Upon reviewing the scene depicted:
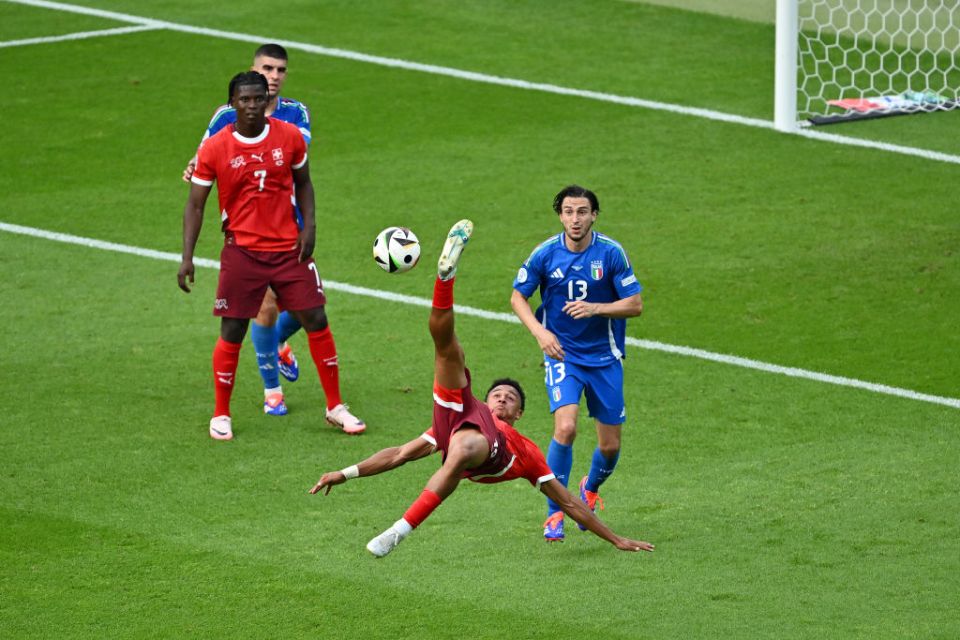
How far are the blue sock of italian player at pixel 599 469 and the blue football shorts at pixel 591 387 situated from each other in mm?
211

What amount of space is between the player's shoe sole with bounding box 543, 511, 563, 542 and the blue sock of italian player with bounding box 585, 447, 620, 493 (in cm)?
40

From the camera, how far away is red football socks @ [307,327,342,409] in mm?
11438

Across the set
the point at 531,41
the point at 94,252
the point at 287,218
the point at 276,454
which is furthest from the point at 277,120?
the point at 531,41

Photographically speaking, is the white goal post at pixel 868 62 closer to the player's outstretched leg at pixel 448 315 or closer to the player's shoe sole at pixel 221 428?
the player's shoe sole at pixel 221 428

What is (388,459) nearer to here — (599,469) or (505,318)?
(599,469)

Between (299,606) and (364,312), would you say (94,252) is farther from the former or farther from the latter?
(299,606)

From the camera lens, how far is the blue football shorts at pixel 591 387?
9984 mm

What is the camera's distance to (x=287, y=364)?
12.4 m

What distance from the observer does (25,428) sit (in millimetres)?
11477

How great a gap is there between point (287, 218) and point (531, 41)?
9.71 m

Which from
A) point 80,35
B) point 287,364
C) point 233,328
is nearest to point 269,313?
point 233,328

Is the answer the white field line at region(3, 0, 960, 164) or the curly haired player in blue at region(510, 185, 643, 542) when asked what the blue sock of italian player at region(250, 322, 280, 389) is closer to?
the curly haired player in blue at region(510, 185, 643, 542)

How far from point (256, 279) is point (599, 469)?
2595 millimetres

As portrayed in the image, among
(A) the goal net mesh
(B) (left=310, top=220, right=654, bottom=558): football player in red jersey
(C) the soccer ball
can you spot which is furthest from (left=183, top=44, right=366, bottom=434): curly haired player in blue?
(A) the goal net mesh
